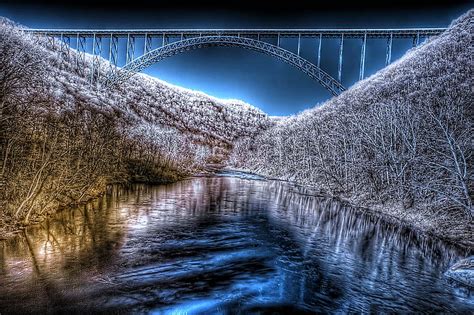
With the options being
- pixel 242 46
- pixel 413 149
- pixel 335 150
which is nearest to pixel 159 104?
pixel 242 46

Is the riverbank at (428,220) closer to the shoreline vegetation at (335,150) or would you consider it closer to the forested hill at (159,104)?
the shoreline vegetation at (335,150)

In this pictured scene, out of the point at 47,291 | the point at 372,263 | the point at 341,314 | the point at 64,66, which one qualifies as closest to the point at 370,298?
the point at 341,314

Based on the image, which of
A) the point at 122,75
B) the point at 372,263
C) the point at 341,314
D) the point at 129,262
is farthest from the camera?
the point at 122,75

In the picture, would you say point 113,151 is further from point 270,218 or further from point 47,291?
point 47,291

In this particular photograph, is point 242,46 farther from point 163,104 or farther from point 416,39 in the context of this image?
point 163,104

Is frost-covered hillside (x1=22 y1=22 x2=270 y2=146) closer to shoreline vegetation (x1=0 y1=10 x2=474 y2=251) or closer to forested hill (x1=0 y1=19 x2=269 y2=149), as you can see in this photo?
forested hill (x1=0 y1=19 x2=269 y2=149)

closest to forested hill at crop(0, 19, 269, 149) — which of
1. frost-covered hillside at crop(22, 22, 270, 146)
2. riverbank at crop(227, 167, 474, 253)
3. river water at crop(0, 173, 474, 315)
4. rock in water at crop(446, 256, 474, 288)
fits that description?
frost-covered hillside at crop(22, 22, 270, 146)
